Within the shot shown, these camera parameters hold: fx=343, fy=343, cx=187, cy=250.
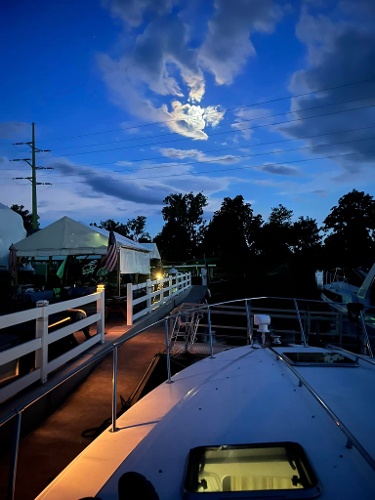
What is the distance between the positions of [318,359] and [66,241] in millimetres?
9945

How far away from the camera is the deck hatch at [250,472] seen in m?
1.57

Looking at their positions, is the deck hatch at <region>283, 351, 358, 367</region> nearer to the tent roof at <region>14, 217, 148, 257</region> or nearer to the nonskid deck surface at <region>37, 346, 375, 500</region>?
the nonskid deck surface at <region>37, 346, 375, 500</region>

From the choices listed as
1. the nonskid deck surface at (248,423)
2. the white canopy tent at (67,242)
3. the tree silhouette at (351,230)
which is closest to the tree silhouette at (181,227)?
the tree silhouette at (351,230)

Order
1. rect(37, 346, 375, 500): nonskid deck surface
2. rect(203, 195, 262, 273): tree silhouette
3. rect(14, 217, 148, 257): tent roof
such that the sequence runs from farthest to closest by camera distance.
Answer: rect(203, 195, 262, 273): tree silhouette → rect(14, 217, 148, 257): tent roof → rect(37, 346, 375, 500): nonskid deck surface

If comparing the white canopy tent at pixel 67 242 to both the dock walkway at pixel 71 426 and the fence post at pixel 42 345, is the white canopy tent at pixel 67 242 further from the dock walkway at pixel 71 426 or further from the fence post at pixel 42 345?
the fence post at pixel 42 345

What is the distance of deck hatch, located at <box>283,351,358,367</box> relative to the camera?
3.44 meters

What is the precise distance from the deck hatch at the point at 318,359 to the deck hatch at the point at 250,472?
1.66 meters

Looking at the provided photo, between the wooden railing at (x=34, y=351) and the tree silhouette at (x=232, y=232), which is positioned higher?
the tree silhouette at (x=232, y=232)

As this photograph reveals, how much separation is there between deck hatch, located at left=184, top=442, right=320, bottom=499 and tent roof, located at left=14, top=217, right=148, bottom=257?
10.4 meters

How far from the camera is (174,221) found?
62906 millimetres

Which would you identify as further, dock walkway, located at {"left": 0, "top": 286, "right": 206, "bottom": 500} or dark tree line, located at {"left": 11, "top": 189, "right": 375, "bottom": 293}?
dark tree line, located at {"left": 11, "top": 189, "right": 375, "bottom": 293}

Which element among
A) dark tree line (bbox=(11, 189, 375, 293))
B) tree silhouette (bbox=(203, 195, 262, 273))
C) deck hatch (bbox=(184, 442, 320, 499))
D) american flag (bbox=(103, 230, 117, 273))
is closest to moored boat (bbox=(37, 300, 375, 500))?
deck hatch (bbox=(184, 442, 320, 499))

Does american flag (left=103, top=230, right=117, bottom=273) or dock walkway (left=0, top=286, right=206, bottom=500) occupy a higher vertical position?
american flag (left=103, top=230, right=117, bottom=273)

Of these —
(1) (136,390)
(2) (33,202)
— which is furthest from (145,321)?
(2) (33,202)
